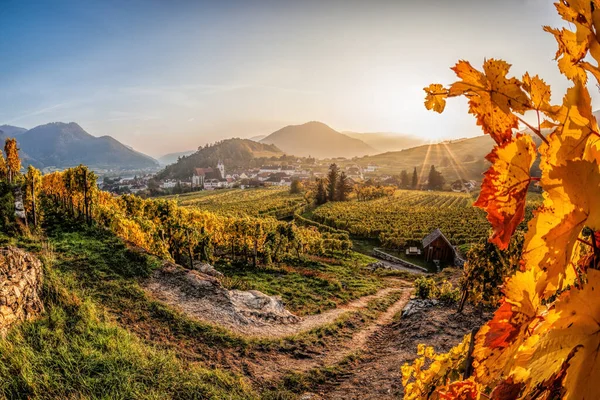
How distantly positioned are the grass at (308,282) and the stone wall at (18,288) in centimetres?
881

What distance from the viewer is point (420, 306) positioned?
515 inches

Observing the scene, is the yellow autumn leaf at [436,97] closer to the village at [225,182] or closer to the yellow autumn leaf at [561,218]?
the yellow autumn leaf at [561,218]

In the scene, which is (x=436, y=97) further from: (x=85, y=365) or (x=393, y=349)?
(x=393, y=349)

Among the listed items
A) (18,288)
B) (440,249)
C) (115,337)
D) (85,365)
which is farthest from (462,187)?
(18,288)

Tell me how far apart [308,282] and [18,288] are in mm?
14468

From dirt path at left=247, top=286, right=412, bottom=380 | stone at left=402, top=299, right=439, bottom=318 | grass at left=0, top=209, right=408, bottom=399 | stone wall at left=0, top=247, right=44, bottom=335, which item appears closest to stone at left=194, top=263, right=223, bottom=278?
grass at left=0, top=209, right=408, bottom=399

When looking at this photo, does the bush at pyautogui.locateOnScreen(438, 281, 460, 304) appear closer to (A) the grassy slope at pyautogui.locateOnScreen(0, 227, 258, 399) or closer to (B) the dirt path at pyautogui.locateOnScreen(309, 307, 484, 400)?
(B) the dirt path at pyautogui.locateOnScreen(309, 307, 484, 400)

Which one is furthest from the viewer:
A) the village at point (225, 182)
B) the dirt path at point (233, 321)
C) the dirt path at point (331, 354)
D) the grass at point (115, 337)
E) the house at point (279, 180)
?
the house at point (279, 180)

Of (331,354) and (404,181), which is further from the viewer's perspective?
(404,181)

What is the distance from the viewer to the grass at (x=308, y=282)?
15023 mm

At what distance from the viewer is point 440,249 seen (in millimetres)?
29859

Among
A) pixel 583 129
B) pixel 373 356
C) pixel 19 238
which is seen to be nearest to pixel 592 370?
pixel 583 129

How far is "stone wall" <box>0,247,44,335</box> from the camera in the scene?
5.11 metres

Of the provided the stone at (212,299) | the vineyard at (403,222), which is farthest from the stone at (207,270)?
the vineyard at (403,222)
